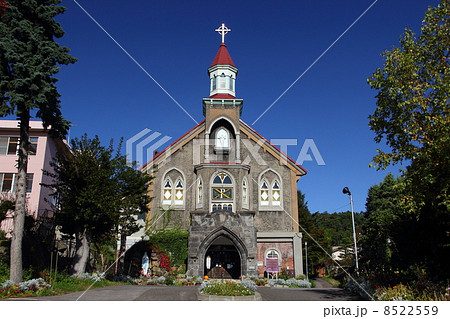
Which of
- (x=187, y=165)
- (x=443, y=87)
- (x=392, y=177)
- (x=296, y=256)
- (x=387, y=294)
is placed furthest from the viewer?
(x=392, y=177)

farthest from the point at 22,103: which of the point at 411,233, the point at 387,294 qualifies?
the point at 411,233

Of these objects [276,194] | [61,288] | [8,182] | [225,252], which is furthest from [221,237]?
[8,182]

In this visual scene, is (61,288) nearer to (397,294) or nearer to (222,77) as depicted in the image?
(397,294)

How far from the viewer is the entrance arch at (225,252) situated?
2778 cm

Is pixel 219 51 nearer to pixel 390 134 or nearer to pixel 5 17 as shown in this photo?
pixel 5 17

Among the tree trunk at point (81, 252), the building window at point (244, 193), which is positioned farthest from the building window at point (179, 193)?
the tree trunk at point (81, 252)

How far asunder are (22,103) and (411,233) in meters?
17.7

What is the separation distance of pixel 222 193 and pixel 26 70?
59.0 ft

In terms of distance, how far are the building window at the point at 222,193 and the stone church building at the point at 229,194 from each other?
0.26 ft

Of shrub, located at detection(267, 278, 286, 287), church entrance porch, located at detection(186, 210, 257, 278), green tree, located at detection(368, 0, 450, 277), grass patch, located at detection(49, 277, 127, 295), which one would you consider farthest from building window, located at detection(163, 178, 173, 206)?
green tree, located at detection(368, 0, 450, 277)

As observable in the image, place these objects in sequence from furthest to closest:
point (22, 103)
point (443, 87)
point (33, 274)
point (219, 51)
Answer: point (219, 51), point (33, 274), point (22, 103), point (443, 87)

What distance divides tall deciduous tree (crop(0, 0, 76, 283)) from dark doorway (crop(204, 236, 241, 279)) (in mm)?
15974

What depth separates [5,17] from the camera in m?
17.0

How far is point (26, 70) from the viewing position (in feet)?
53.5
